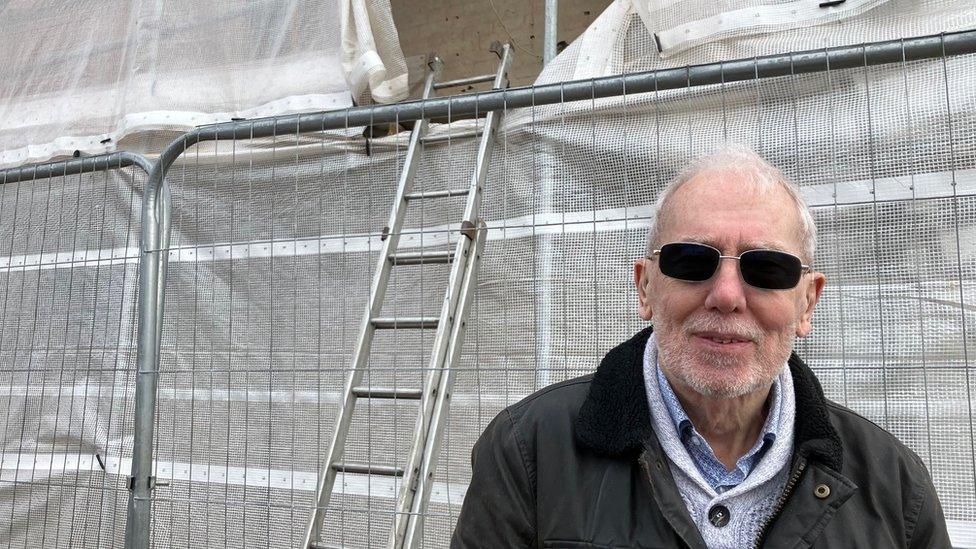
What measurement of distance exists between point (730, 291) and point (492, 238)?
→ 172 cm

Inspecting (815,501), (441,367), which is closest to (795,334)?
(815,501)

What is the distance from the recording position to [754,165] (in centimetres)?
147

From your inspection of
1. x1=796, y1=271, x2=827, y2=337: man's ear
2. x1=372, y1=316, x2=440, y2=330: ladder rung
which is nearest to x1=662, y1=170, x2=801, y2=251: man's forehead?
x1=796, y1=271, x2=827, y2=337: man's ear

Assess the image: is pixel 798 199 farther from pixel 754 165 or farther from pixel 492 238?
pixel 492 238

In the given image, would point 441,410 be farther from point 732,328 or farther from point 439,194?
point 732,328

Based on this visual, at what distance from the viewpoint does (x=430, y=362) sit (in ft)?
8.43

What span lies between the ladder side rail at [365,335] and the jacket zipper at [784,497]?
1.53 metres

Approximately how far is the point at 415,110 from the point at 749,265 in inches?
58.5

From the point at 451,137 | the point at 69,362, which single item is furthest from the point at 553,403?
the point at 69,362

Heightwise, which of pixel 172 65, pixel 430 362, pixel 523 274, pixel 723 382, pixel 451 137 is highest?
A: pixel 172 65

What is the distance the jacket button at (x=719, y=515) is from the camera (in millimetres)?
1319

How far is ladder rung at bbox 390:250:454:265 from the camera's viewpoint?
2.74 m

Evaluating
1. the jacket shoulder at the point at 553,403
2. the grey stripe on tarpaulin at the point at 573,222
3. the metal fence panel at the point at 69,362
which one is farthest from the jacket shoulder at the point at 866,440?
the metal fence panel at the point at 69,362

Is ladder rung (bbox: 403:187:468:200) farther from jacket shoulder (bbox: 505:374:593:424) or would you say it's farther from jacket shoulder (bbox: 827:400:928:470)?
jacket shoulder (bbox: 827:400:928:470)
